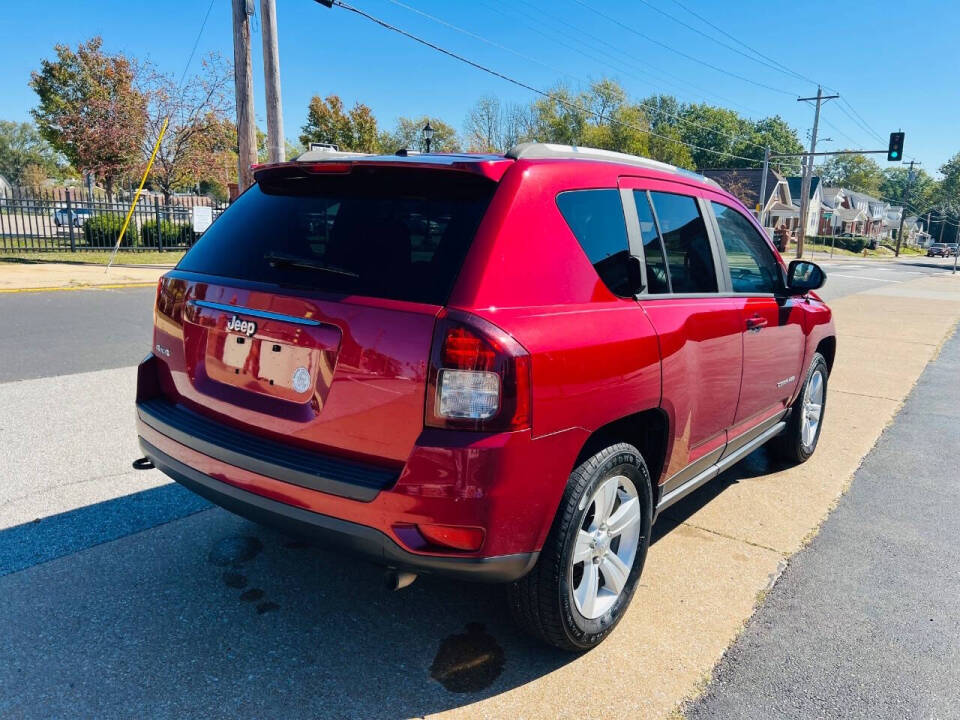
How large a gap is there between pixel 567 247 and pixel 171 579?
2198 millimetres

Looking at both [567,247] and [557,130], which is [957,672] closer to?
[567,247]

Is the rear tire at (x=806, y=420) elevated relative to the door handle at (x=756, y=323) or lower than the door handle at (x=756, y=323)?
lower

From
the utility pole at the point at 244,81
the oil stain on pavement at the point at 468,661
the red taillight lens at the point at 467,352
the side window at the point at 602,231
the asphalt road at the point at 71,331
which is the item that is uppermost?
the utility pole at the point at 244,81

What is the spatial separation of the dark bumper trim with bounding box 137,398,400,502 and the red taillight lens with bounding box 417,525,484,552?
0.19 metres

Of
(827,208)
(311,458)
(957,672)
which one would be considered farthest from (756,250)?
(827,208)

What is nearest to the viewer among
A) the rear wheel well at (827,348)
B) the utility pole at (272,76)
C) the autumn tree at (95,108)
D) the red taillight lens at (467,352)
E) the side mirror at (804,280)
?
the red taillight lens at (467,352)

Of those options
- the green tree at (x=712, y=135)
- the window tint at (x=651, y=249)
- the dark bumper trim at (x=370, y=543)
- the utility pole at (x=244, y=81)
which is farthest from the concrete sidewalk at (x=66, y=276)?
the green tree at (x=712, y=135)

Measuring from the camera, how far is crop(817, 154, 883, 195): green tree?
5384 inches

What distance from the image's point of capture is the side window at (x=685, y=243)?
3096 millimetres

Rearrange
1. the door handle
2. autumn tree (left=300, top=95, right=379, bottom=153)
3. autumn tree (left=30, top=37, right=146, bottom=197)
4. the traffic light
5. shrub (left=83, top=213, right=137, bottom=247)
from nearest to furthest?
the door handle → shrub (left=83, top=213, right=137, bottom=247) → autumn tree (left=30, top=37, right=146, bottom=197) → the traffic light → autumn tree (left=300, top=95, right=379, bottom=153)

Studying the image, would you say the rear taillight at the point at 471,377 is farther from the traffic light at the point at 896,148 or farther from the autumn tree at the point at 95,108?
the traffic light at the point at 896,148

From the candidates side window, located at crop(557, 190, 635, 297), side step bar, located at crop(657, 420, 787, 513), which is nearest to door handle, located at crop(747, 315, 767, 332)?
side step bar, located at crop(657, 420, 787, 513)

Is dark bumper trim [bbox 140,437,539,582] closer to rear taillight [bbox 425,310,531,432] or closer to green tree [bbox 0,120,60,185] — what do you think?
rear taillight [bbox 425,310,531,432]

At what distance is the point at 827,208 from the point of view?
92.7 meters
